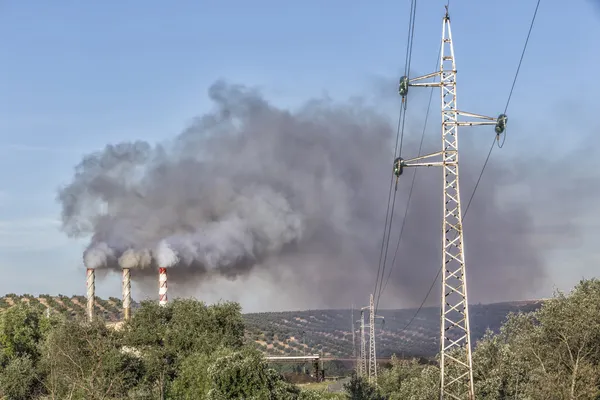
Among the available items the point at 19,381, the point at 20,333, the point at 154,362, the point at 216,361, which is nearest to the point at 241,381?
the point at 216,361

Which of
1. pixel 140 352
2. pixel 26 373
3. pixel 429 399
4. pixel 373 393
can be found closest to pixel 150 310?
pixel 140 352

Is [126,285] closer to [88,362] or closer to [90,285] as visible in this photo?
[90,285]

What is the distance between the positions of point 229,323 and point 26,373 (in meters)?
24.2

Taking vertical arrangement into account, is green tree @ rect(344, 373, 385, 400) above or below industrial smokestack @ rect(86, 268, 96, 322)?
below

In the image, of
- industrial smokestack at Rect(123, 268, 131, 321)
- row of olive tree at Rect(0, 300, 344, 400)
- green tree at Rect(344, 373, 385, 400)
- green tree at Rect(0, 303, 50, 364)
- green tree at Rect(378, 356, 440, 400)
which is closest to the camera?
row of olive tree at Rect(0, 300, 344, 400)

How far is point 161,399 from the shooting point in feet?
254

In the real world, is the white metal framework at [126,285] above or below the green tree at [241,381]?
above

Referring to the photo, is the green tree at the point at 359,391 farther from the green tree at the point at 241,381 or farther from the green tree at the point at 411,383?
the green tree at the point at 241,381

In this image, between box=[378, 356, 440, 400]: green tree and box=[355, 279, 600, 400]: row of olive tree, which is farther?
box=[378, 356, 440, 400]: green tree

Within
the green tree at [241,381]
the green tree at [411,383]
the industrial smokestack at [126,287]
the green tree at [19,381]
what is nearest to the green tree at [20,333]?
the industrial smokestack at [126,287]

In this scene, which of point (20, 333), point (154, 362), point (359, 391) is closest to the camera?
point (359, 391)

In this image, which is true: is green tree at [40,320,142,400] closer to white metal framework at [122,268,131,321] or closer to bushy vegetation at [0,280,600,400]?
bushy vegetation at [0,280,600,400]

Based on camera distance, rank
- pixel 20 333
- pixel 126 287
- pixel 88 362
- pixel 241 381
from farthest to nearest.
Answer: pixel 126 287
pixel 20 333
pixel 88 362
pixel 241 381

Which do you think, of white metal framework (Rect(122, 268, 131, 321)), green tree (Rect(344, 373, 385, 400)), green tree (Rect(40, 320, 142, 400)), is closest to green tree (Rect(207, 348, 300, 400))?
green tree (Rect(40, 320, 142, 400))
